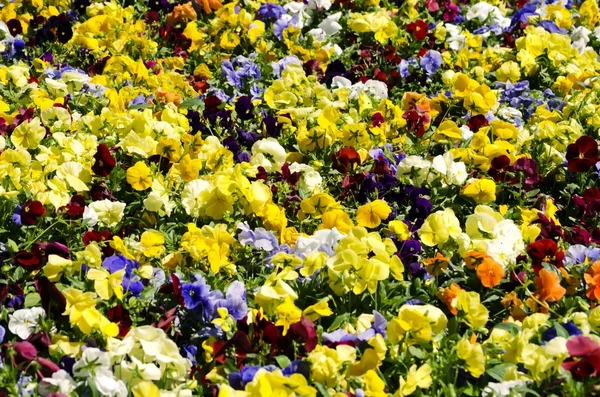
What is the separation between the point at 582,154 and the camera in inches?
137

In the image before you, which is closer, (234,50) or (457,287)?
(457,287)

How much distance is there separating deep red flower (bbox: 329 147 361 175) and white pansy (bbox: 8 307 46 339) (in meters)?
1.48

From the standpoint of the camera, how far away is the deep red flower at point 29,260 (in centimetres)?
282

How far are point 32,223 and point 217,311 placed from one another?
0.85 m

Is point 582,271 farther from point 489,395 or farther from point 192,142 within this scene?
point 192,142

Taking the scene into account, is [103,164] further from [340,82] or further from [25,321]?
[340,82]

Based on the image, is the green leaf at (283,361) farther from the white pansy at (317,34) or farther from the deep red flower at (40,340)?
the white pansy at (317,34)

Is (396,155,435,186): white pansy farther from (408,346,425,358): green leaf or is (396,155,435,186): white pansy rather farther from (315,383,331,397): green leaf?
(315,383,331,397): green leaf

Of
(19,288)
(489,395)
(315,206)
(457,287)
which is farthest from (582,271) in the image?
(19,288)

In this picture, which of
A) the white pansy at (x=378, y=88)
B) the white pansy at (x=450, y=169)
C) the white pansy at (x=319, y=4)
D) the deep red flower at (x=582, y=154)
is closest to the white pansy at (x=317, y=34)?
the white pansy at (x=319, y=4)

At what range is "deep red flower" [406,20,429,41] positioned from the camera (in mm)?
4922

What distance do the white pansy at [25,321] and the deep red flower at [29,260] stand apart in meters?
0.25

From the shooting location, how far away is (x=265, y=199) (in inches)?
125

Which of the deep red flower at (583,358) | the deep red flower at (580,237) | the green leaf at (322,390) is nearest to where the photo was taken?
the deep red flower at (583,358)
